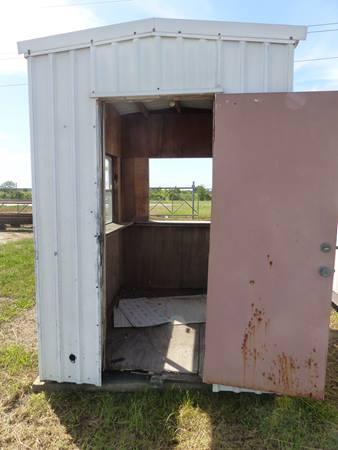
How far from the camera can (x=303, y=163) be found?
1.80 meters

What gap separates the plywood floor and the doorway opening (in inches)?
1.5

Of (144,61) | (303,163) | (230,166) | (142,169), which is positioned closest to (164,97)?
(144,61)

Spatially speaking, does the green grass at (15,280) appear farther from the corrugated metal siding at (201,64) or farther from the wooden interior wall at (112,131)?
the corrugated metal siding at (201,64)

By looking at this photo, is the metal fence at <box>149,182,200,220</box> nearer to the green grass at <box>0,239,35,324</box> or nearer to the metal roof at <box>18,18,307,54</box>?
the green grass at <box>0,239,35,324</box>

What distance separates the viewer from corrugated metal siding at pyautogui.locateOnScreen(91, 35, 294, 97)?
1.87 meters

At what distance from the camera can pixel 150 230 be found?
14.4 ft

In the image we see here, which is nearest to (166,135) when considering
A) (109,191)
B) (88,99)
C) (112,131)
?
(112,131)

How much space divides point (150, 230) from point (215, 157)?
2592 mm

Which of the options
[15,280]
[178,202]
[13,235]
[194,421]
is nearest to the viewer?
[194,421]

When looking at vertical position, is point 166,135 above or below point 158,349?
above

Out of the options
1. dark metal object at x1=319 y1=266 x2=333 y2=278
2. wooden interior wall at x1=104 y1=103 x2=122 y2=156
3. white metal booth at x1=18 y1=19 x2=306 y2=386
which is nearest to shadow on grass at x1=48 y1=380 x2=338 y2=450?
white metal booth at x1=18 y1=19 x2=306 y2=386

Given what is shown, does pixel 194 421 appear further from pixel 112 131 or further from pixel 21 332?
pixel 112 131

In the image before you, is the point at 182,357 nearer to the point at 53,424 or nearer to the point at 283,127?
the point at 53,424

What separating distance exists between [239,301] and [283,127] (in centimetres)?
104
